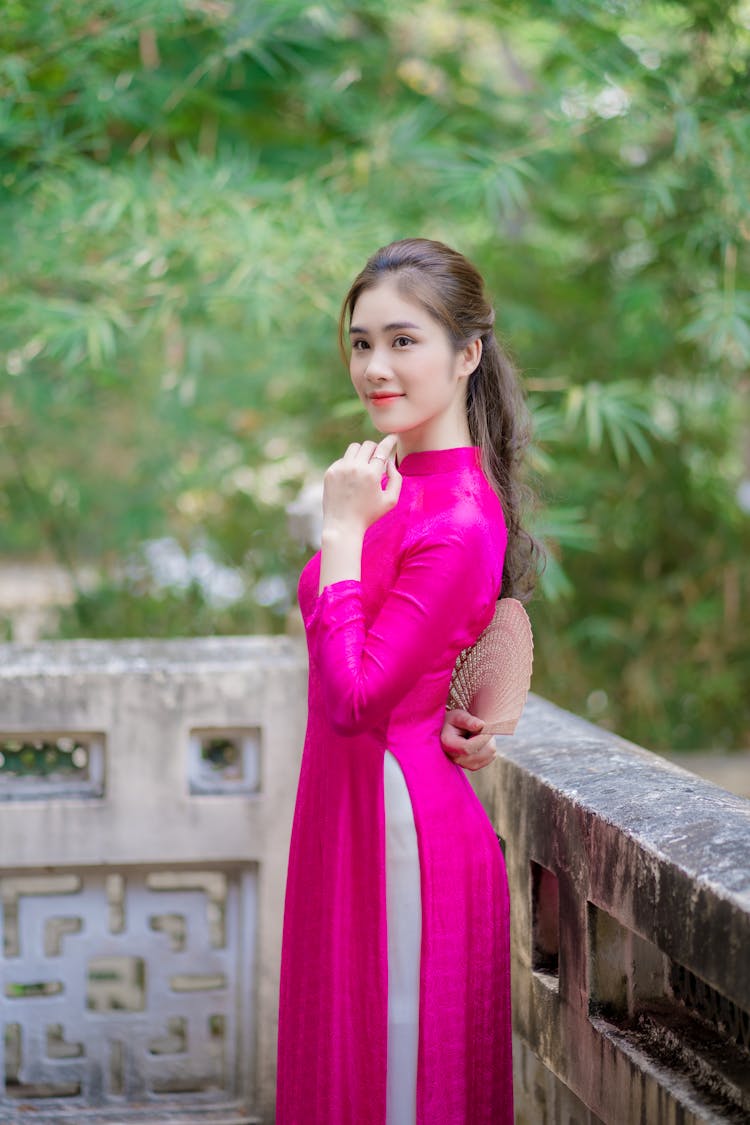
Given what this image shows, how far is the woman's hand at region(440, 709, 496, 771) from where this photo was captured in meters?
1.59

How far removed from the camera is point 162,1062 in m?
2.46

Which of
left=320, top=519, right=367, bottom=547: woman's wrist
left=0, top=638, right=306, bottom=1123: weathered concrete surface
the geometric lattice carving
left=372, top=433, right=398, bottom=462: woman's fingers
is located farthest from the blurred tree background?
left=320, top=519, right=367, bottom=547: woman's wrist

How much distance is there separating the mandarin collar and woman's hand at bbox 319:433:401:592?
10 centimetres

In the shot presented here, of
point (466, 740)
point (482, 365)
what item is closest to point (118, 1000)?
point (466, 740)

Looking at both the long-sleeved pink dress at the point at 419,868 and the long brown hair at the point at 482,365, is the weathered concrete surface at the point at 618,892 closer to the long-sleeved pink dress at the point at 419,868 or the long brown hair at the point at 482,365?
the long-sleeved pink dress at the point at 419,868

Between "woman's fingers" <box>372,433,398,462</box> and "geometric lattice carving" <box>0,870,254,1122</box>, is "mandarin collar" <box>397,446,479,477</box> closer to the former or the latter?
"woman's fingers" <box>372,433,398,462</box>

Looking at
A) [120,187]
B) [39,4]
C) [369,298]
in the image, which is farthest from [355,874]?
[39,4]

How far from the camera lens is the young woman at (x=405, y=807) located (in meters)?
1.49

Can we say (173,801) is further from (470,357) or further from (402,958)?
(470,357)

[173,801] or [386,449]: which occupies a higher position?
[386,449]

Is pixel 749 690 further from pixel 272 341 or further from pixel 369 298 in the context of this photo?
pixel 369 298

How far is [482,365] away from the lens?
168cm

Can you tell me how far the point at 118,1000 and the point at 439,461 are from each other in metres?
1.52

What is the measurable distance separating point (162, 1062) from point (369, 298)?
168cm
